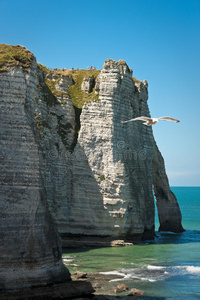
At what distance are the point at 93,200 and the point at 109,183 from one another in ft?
7.30

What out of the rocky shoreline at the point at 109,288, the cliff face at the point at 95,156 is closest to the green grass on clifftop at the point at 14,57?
the cliff face at the point at 95,156

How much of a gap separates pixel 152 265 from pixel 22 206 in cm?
1413

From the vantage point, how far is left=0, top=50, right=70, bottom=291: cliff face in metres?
22.7

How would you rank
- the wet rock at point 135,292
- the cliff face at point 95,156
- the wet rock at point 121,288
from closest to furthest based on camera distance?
1. the wet rock at point 135,292
2. the wet rock at point 121,288
3. the cliff face at point 95,156

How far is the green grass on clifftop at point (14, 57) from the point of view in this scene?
2661 cm

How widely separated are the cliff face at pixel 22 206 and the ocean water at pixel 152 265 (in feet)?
16.2

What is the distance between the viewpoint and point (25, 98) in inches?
999

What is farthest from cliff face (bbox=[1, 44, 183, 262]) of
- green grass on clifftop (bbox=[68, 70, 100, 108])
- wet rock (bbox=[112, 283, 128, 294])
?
wet rock (bbox=[112, 283, 128, 294])

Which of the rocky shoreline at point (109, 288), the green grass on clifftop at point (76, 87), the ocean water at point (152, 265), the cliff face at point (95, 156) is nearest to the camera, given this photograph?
the rocky shoreline at point (109, 288)

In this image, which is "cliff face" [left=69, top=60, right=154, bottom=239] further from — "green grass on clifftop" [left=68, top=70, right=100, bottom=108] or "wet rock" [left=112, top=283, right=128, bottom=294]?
"wet rock" [left=112, top=283, right=128, bottom=294]

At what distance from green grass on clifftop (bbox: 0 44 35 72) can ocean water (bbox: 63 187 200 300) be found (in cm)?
1366

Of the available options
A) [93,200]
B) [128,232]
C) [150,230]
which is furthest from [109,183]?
[150,230]

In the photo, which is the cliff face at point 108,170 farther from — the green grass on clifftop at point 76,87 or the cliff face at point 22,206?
the cliff face at point 22,206

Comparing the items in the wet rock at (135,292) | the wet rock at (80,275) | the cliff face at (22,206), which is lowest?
the wet rock at (135,292)
